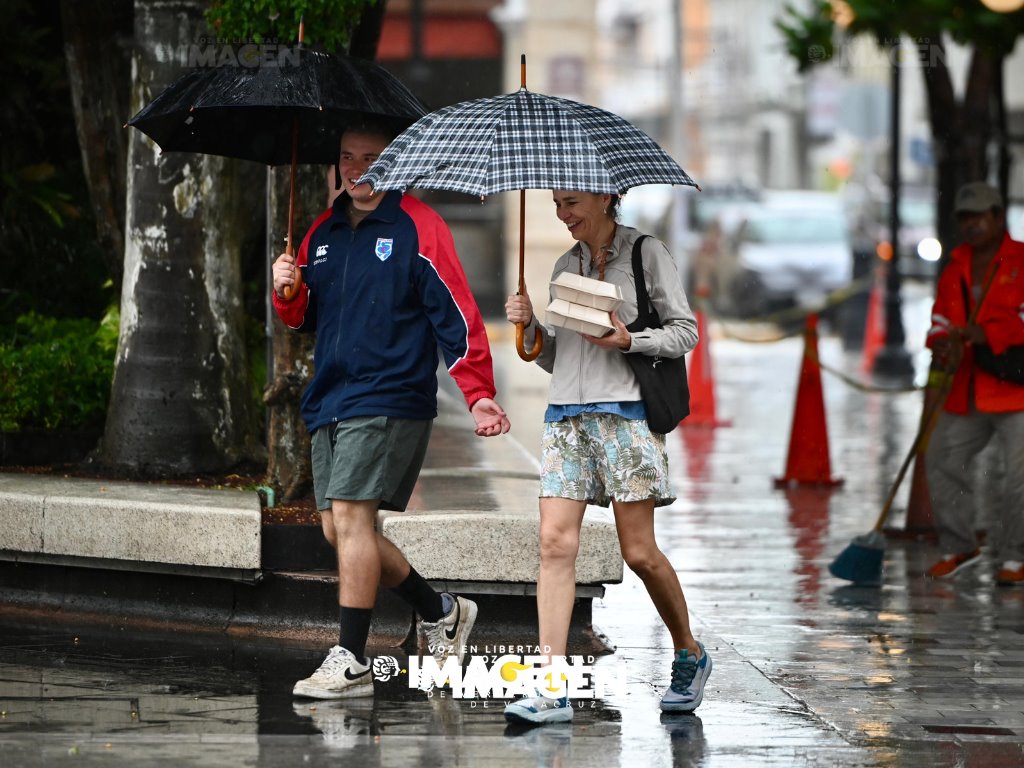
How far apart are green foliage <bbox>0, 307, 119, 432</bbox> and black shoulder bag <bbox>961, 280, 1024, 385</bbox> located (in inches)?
170

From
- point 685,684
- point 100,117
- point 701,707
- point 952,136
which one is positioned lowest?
point 701,707

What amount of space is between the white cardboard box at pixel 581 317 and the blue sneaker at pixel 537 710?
1173 mm

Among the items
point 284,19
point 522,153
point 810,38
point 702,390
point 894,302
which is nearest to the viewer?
point 522,153

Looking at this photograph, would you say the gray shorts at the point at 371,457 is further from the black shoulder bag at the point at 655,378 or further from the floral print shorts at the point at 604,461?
the black shoulder bag at the point at 655,378

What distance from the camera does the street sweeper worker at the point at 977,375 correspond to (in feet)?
30.3

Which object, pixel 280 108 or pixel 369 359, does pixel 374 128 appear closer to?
pixel 280 108

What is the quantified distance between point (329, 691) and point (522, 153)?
191cm

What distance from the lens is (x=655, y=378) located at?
19.8 feet

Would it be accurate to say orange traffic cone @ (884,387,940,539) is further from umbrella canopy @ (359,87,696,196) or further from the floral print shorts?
umbrella canopy @ (359,87,696,196)

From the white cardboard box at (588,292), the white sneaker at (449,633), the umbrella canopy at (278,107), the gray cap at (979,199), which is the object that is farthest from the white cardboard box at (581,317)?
the gray cap at (979,199)

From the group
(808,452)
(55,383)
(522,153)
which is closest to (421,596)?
(522,153)

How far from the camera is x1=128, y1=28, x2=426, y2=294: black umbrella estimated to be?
6508mm

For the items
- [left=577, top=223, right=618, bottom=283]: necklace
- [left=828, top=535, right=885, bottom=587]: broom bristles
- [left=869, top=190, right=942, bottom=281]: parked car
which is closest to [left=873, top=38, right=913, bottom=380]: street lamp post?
[left=869, top=190, right=942, bottom=281]: parked car

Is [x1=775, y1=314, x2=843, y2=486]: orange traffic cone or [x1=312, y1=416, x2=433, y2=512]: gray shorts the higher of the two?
[x1=312, y1=416, x2=433, y2=512]: gray shorts
